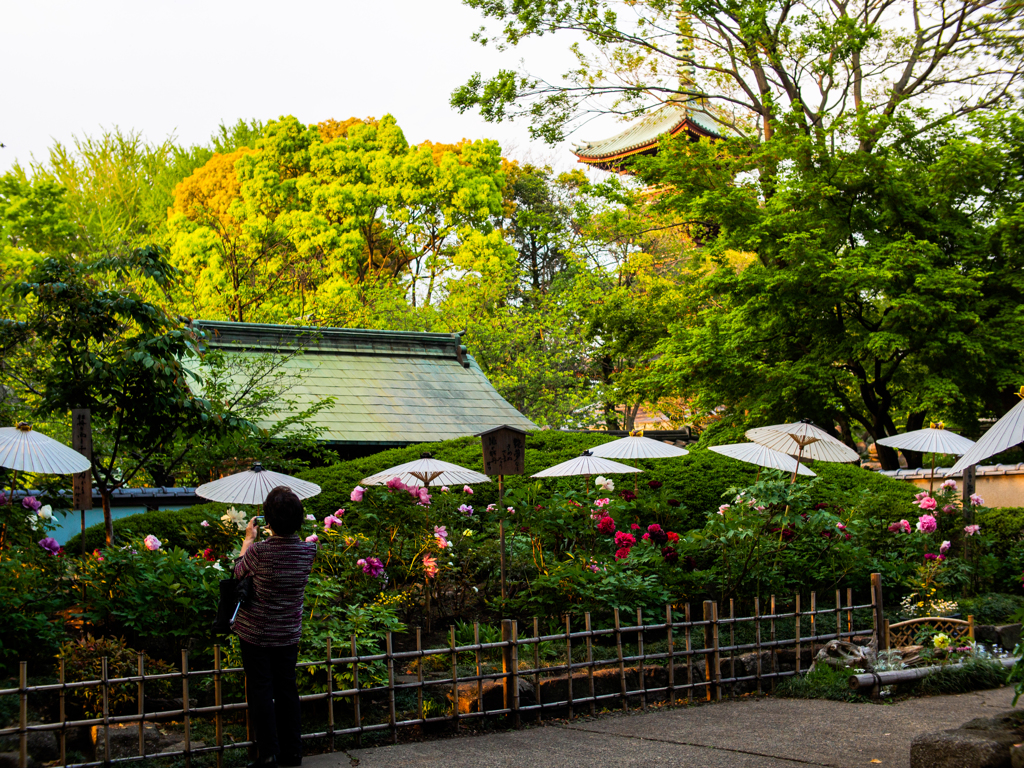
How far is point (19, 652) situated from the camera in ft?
16.8

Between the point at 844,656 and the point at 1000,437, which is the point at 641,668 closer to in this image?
the point at 844,656

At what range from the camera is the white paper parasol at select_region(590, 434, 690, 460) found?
9.73m

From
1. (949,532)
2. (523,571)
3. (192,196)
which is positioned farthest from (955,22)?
(192,196)

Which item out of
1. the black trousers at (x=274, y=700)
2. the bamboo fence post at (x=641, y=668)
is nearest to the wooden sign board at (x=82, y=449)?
the black trousers at (x=274, y=700)

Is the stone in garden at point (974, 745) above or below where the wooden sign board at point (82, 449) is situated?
below

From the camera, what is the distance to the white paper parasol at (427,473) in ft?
25.9

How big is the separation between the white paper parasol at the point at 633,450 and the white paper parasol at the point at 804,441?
1.36 metres

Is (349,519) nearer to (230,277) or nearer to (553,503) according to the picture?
(553,503)

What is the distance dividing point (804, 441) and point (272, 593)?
5.96 metres

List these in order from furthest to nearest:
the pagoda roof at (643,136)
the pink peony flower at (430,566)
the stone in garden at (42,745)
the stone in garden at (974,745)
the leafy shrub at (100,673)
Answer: the pagoda roof at (643,136) → the pink peony flower at (430,566) → the leafy shrub at (100,673) → the stone in garden at (42,745) → the stone in garden at (974,745)

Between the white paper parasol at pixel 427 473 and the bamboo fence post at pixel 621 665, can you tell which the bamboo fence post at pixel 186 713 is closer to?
the bamboo fence post at pixel 621 665

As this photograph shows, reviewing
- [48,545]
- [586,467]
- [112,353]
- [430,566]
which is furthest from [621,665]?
[112,353]

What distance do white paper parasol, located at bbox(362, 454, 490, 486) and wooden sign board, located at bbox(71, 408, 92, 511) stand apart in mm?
2365

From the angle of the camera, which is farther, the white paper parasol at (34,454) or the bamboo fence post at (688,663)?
the bamboo fence post at (688,663)
